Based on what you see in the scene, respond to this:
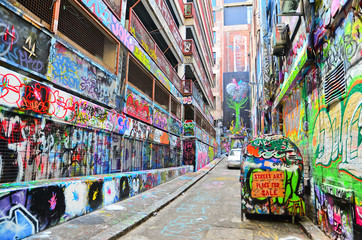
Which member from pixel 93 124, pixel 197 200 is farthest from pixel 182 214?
pixel 93 124

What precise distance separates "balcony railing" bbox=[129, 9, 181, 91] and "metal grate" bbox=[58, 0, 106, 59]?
199 cm

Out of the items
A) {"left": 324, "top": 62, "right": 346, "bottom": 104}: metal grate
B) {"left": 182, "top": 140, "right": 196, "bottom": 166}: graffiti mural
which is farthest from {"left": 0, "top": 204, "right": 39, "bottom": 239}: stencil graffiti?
{"left": 182, "top": 140, "right": 196, "bottom": 166}: graffiti mural

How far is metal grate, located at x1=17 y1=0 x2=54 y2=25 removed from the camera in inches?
207

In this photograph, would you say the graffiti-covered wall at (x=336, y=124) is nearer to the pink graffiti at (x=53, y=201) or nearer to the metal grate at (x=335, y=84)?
the metal grate at (x=335, y=84)

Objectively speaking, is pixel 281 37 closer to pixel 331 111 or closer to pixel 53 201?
pixel 331 111

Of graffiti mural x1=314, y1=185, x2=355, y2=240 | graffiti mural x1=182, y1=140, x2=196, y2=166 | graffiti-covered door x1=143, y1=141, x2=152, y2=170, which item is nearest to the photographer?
graffiti mural x1=314, y1=185, x2=355, y2=240

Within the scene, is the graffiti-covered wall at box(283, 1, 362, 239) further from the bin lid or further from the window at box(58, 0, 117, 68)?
the window at box(58, 0, 117, 68)

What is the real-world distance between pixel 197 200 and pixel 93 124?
444 cm

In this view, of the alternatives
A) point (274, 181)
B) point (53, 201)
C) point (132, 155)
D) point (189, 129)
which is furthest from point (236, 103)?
point (53, 201)

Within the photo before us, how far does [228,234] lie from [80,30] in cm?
689

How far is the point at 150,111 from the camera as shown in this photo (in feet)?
38.9

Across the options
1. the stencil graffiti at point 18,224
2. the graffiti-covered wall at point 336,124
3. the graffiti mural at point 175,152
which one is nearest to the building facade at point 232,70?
the graffiti mural at point 175,152

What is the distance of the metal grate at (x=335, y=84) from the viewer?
13.2 ft

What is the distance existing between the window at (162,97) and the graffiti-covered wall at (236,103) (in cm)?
3680
